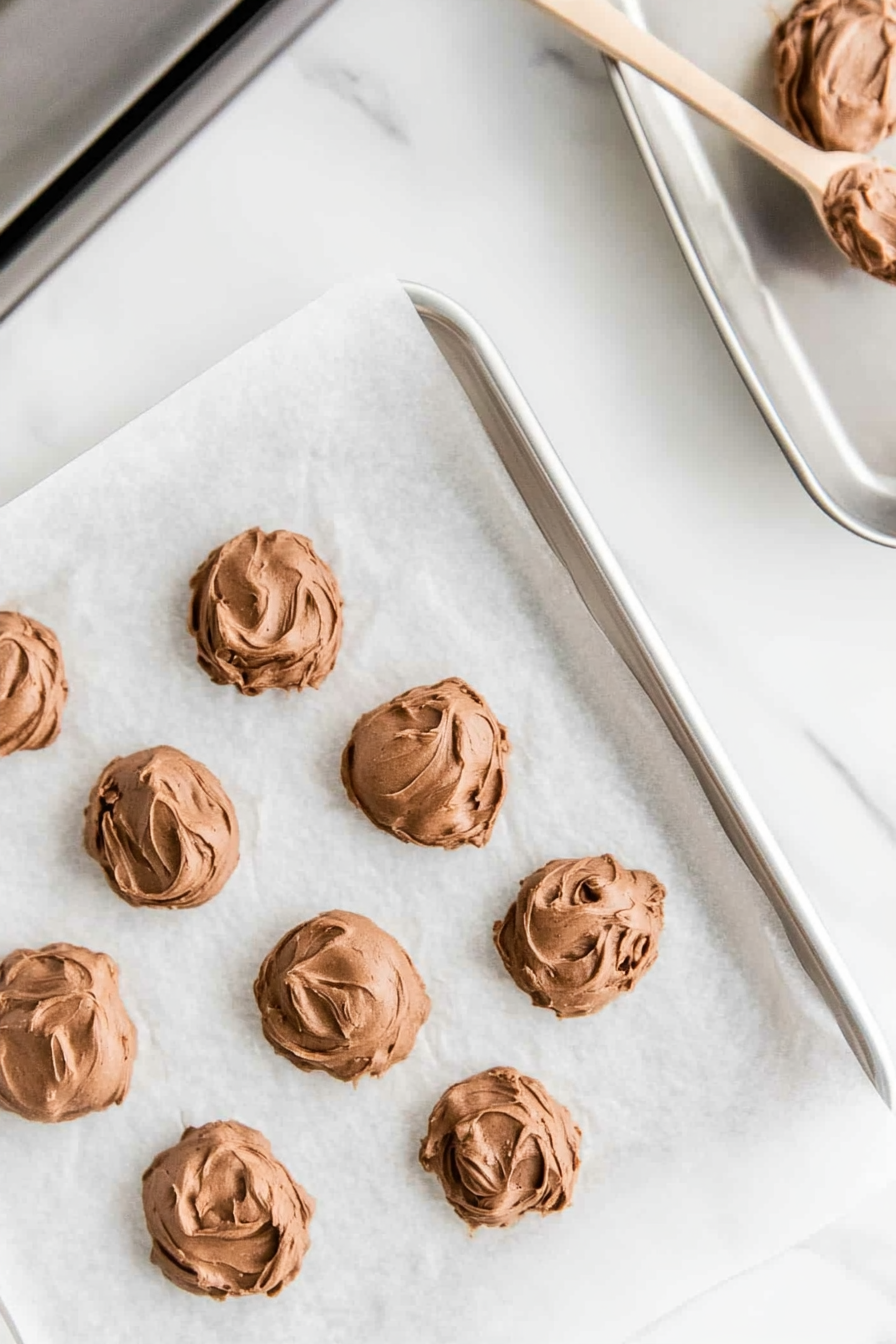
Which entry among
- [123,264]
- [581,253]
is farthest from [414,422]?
[123,264]

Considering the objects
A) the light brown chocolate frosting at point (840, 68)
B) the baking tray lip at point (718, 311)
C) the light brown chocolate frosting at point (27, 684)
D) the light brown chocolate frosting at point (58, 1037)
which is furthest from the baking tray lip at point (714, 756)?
the light brown chocolate frosting at point (58, 1037)

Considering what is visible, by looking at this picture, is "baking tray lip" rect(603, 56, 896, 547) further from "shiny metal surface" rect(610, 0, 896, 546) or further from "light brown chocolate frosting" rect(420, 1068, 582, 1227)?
"light brown chocolate frosting" rect(420, 1068, 582, 1227)

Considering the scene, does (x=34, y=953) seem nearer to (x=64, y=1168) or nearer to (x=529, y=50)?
(x=64, y=1168)

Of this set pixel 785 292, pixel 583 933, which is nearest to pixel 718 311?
pixel 785 292

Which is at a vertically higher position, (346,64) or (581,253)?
(346,64)

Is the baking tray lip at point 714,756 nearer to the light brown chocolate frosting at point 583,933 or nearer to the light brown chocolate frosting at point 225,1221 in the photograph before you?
the light brown chocolate frosting at point 583,933

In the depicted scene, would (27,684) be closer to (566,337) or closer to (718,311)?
(566,337)
